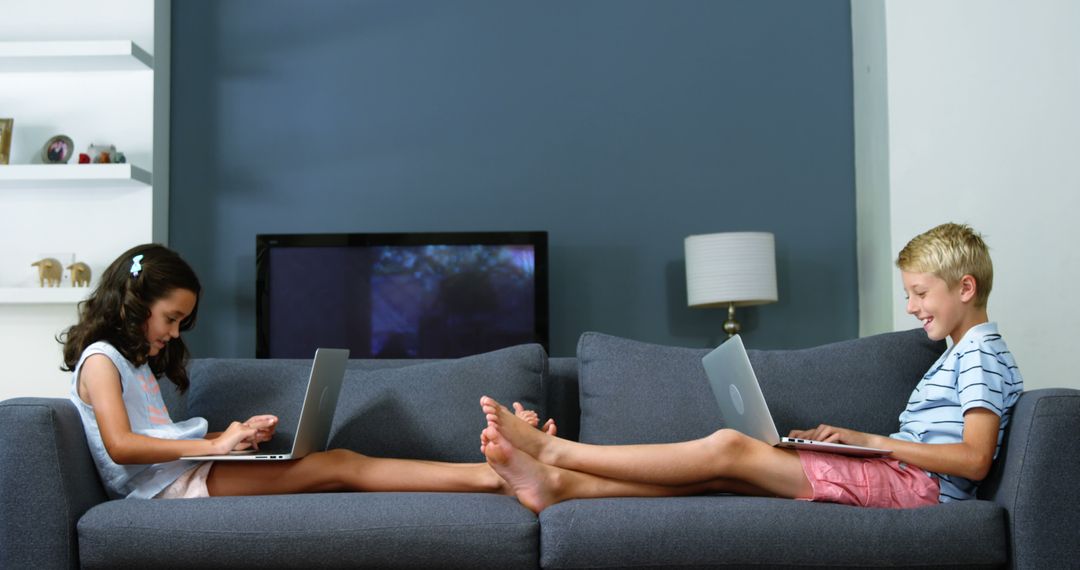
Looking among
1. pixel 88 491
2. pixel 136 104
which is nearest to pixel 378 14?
pixel 136 104

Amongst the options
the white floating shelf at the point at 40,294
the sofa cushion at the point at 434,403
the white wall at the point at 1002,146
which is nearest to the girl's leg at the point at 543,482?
the sofa cushion at the point at 434,403

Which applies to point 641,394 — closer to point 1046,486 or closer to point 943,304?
point 943,304

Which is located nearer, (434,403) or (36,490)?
(36,490)

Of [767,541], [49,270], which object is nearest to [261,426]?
[767,541]

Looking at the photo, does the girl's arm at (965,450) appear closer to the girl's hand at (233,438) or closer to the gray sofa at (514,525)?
the gray sofa at (514,525)

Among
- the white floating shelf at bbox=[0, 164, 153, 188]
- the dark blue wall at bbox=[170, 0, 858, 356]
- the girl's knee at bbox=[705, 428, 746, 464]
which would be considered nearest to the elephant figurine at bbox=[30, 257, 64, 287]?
the white floating shelf at bbox=[0, 164, 153, 188]

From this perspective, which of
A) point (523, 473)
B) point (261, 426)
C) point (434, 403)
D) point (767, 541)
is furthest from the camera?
point (434, 403)

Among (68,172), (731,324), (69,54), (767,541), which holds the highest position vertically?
(69,54)

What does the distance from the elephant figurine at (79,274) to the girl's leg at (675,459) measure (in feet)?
8.98

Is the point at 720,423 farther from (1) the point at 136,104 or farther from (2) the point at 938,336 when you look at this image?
(1) the point at 136,104

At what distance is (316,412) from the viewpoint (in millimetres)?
2227

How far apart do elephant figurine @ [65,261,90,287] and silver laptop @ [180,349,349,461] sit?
2152 millimetres

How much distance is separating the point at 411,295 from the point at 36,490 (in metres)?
2.34

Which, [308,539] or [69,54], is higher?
[69,54]
